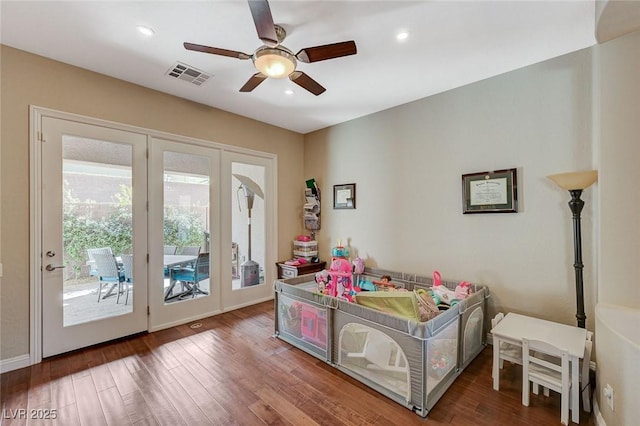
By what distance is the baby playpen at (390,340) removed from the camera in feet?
6.23

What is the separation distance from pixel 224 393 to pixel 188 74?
3.04 m

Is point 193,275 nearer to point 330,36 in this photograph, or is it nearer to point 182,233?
point 182,233

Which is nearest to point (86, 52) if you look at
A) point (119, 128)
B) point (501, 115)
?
point (119, 128)

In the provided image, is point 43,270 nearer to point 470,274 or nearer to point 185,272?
point 185,272

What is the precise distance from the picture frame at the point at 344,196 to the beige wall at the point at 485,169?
0.09 metres

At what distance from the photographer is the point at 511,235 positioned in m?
2.74

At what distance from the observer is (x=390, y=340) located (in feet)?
6.77

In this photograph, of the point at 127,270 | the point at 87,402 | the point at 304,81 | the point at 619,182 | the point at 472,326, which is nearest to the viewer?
the point at 619,182

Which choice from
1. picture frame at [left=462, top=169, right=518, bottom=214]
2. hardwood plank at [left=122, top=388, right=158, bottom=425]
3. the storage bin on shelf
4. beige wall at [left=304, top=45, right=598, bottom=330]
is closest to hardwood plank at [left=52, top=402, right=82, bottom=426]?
hardwood plank at [left=122, top=388, right=158, bottom=425]

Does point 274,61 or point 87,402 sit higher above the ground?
point 274,61

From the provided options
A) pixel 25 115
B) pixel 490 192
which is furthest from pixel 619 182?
pixel 25 115

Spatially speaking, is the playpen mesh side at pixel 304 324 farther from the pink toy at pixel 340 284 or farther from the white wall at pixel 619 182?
the white wall at pixel 619 182

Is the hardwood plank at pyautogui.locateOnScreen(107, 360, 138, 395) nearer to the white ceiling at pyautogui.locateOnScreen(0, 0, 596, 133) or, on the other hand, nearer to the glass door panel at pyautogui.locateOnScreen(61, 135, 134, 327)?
the glass door panel at pyautogui.locateOnScreen(61, 135, 134, 327)

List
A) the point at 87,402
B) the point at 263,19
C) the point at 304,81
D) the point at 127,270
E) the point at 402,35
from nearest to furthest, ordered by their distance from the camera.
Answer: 1. the point at 263,19
2. the point at 87,402
3. the point at 402,35
4. the point at 304,81
5. the point at 127,270
